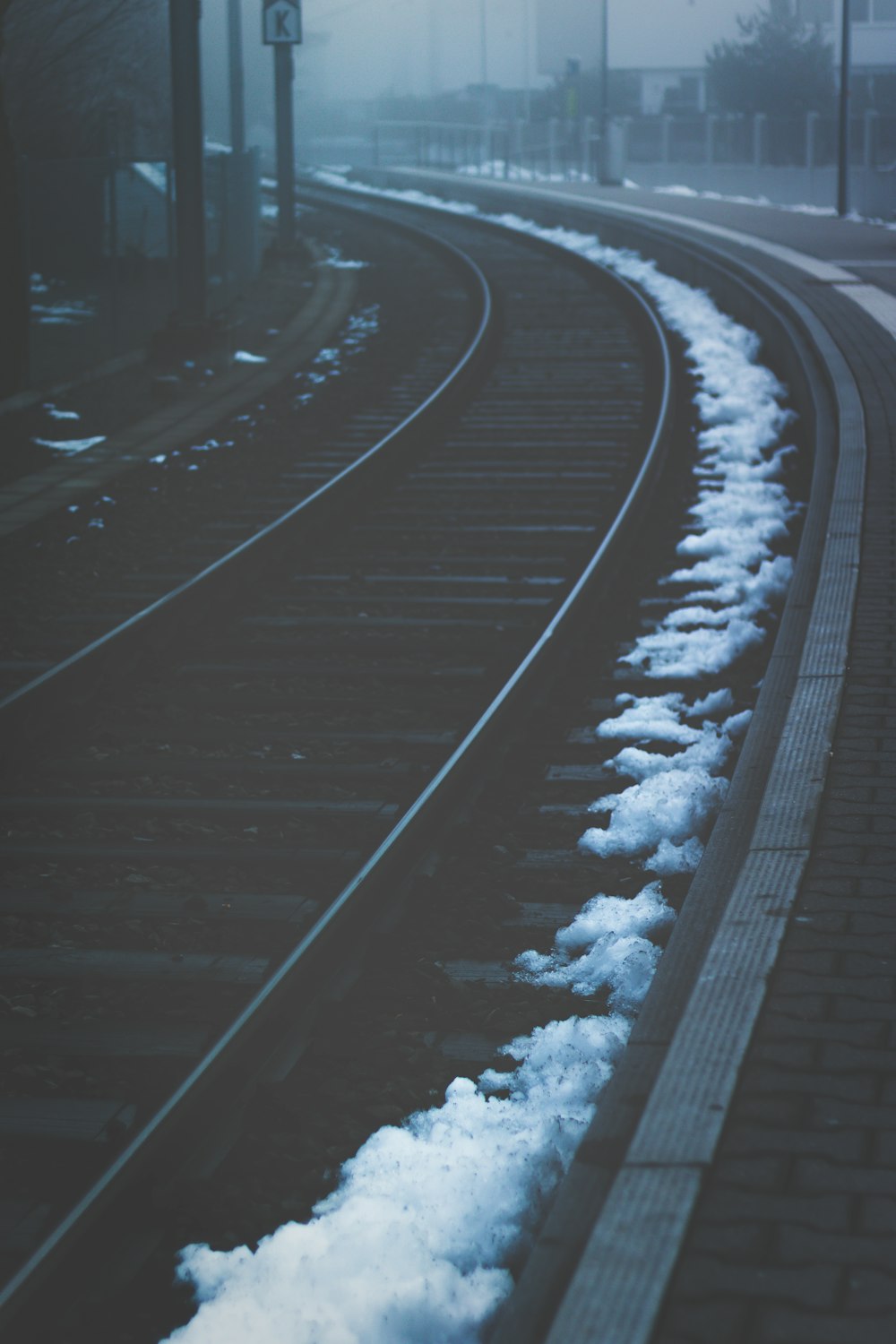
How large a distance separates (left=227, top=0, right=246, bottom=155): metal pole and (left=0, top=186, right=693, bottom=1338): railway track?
20.8 metres

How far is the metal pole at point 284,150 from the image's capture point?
90.1 feet

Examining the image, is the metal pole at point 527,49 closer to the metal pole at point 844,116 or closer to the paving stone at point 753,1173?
the metal pole at point 844,116

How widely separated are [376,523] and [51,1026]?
6.37 meters

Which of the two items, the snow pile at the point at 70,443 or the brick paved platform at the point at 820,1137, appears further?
the snow pile at the point at 70,443

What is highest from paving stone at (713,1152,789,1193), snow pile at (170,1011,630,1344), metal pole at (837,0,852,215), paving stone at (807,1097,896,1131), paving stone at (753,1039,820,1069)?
metal pole at (837,0,852,215)

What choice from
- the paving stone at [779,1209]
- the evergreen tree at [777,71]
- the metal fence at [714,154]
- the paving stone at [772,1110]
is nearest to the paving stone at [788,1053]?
the paving stone at [772,1110]

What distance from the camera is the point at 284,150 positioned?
28.3m

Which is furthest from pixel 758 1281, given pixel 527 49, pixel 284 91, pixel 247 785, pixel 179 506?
pixel 527 49

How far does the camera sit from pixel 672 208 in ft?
112

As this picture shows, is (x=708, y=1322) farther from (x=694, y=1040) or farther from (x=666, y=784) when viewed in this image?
(x=666, y=784)

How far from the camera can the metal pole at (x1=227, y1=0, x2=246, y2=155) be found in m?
30.7

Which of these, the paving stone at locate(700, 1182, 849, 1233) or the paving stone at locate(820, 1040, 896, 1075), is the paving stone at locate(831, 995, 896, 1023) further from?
the paving stone at locate(700, 1182, 849, 1233)

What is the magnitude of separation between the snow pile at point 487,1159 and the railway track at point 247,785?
268 mm

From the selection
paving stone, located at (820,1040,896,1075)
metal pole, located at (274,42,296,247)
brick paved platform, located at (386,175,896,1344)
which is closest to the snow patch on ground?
metal pole, located at (274,42,296,247)
